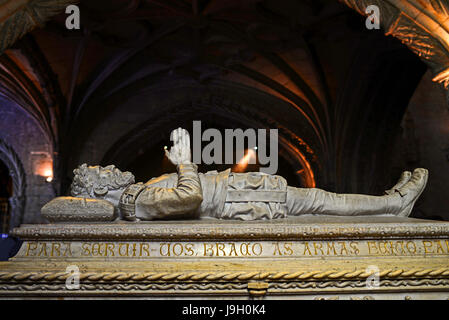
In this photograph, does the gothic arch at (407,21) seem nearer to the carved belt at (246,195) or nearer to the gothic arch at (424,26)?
the gothic arch at (424,26)

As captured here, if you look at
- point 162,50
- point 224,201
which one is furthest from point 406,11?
point 162,50

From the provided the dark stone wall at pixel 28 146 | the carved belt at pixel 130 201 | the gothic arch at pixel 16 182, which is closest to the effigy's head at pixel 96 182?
the carved belt at pixel 130 201

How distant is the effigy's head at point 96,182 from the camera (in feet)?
8.77

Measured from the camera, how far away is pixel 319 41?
884 centimetres

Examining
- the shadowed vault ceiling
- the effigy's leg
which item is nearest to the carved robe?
the effigy's leg

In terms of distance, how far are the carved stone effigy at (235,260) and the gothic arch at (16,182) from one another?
29.7 ft

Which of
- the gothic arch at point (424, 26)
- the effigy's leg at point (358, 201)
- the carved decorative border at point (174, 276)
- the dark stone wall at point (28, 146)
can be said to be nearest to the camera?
the carved decorative border at point (174, 276)

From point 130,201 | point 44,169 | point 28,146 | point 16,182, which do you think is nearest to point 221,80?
point 44,169

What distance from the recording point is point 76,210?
8.13 feet

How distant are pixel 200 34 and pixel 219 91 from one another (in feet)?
7.07

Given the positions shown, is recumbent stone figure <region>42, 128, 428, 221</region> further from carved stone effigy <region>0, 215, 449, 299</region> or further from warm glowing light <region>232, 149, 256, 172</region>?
warm glowing light <region>232, 149, 256, 172</region>

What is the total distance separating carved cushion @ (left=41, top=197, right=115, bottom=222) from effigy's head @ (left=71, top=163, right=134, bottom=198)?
16 centimetres

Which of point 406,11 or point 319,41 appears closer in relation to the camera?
point 406,11
